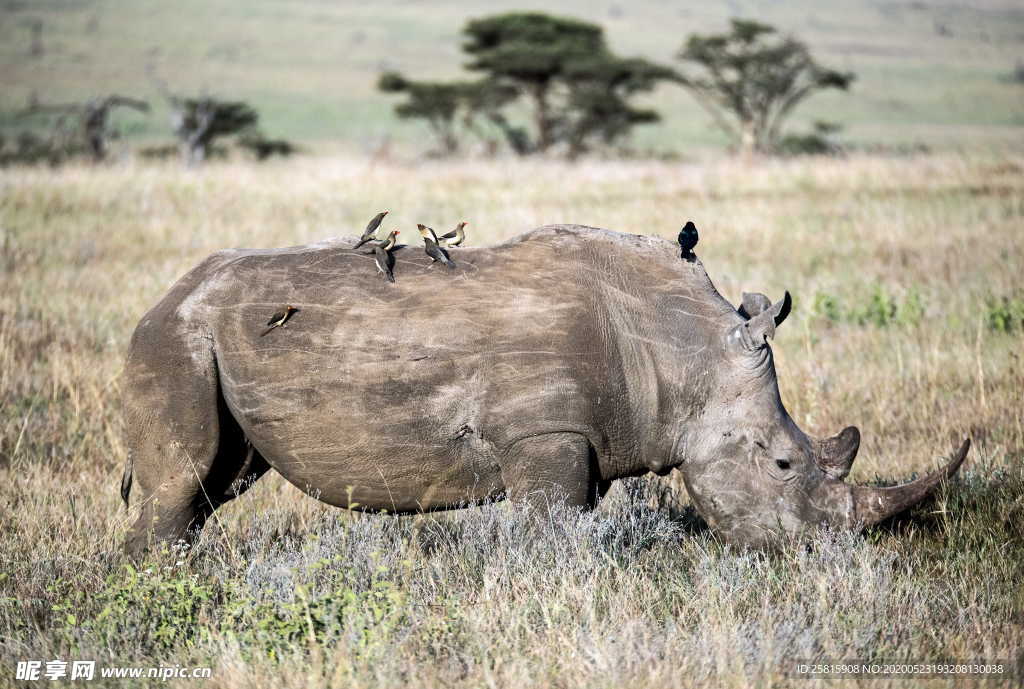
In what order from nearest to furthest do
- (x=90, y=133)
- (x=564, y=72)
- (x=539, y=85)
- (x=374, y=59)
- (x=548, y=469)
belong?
(x=548, y=469) < (x=90, y=133) < (x=564, y=72) < (x=539, y=85) < (x=374, y=59)

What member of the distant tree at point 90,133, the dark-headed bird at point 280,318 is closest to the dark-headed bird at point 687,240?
the dark-headed bird at point 280,318

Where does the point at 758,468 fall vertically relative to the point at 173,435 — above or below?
above

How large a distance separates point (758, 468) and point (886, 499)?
20.8 inches

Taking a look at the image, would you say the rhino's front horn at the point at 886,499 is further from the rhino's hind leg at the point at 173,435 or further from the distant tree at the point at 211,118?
the distant tree at the point at 211,118

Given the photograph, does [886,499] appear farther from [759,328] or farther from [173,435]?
[173,435]

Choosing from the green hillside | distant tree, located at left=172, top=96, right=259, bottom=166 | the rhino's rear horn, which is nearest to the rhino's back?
the rhino's rear horn

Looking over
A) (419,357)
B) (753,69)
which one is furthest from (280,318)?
(753,69)

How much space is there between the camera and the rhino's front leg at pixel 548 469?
4301 millimetres

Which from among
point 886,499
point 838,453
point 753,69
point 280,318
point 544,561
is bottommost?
point 544,561

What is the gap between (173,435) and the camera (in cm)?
450

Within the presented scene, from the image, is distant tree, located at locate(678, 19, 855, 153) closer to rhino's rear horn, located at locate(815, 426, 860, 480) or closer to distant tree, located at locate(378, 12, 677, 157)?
distant tree, located at locate(378, 12, 677, 157)

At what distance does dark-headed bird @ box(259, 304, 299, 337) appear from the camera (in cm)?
444

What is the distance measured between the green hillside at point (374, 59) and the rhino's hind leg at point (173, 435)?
110 ft

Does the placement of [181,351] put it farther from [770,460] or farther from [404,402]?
[770,460]
